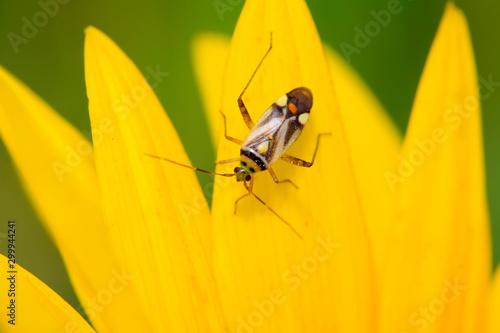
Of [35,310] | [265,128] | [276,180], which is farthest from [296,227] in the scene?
[35,310]

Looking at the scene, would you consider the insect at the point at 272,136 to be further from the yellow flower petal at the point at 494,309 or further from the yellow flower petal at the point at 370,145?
the yellow flower petal at the point at 494,309

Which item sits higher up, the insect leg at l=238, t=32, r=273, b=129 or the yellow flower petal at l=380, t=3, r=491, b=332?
the insect leg at l=238, t=32, r=273, b=129

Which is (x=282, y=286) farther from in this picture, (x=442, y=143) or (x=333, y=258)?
(x=442, y=143)

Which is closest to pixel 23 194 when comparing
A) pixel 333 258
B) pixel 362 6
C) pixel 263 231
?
pixel 263 231

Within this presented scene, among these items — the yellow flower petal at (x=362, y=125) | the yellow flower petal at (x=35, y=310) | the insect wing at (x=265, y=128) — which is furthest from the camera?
the insect wing at (x=265, y=128)

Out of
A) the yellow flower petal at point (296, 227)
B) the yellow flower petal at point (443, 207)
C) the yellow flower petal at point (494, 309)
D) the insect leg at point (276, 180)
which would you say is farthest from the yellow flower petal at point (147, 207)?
the yellow flower petal at point (494, 309)

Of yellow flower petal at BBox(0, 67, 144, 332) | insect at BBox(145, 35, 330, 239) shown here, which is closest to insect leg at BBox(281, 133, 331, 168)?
insect at BBox(145, 35, 330, 239)

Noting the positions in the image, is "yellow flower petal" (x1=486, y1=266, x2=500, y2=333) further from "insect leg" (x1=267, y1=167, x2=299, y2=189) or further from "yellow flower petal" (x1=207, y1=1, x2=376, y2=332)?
"insect leg" (x1=267, y1=167, x2=299, y2=189)
